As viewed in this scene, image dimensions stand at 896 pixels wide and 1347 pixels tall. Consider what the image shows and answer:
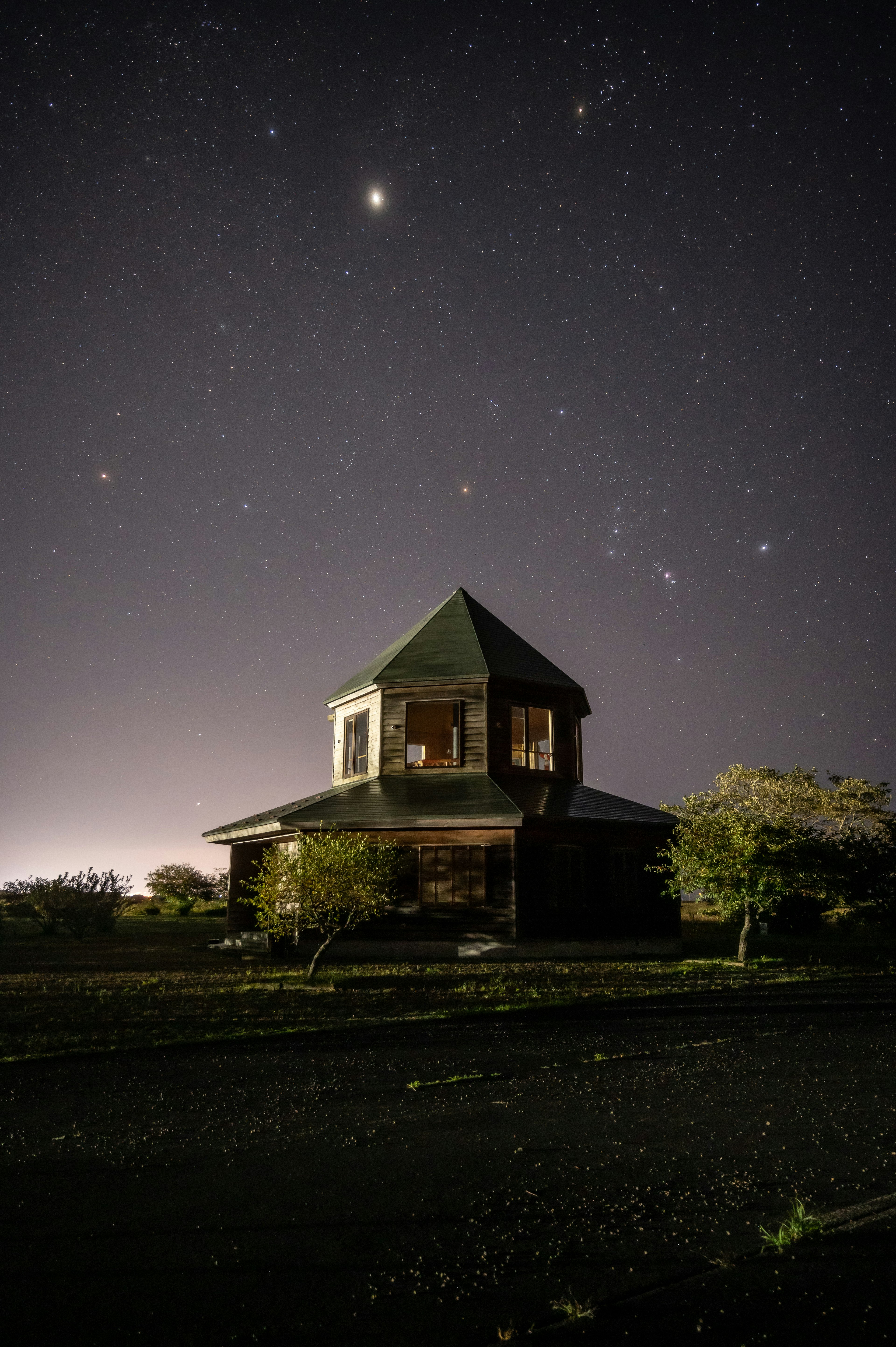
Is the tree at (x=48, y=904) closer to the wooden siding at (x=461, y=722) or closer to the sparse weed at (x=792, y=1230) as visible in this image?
the wooden siding at (x=461, y=722)

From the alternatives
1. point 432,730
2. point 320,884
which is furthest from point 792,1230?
point 432,730

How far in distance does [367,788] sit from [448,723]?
23.5ft

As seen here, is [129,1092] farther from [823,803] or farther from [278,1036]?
[823,803]

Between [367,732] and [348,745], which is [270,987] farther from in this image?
[348,745]

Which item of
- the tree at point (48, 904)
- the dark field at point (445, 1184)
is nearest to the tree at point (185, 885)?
the tree at point (48, 904)

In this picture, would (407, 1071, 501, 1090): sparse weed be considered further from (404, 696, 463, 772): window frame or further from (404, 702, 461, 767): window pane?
(404, 702, 461, 767): window pane

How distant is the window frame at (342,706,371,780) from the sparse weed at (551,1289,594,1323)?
78.7 feet

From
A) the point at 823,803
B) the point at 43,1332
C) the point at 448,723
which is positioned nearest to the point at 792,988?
the point at 43,1332

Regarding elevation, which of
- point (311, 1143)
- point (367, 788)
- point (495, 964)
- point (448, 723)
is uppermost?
point (448, 723)

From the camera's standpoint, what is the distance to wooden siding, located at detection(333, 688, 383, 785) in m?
26.4

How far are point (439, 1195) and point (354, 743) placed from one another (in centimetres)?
2424

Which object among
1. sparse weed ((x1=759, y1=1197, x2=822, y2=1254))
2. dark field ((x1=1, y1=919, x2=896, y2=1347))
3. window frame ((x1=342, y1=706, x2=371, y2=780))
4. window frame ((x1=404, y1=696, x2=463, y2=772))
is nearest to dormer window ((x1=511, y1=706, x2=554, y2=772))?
window frame ((x1=404, y1=696, x2=463, y2=772))

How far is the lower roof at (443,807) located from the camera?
69.6ft

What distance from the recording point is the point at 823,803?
4003 cm
